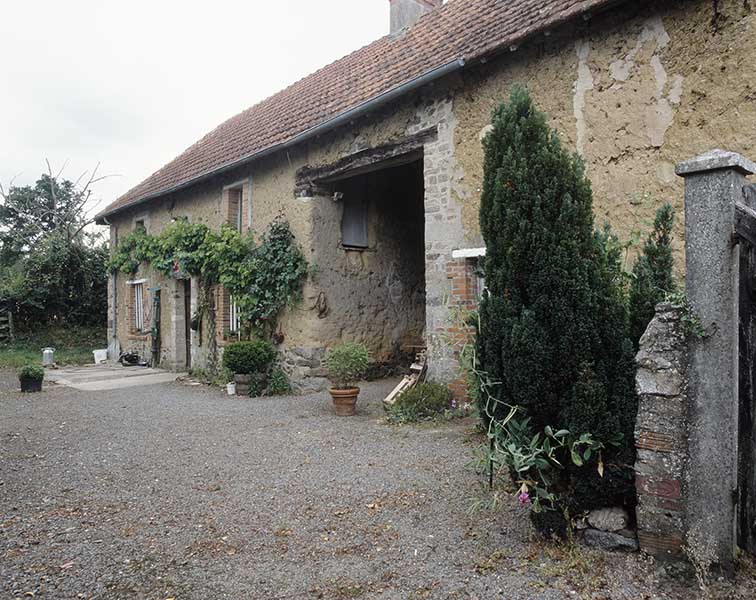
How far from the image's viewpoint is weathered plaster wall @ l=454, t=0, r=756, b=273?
14.6 feet

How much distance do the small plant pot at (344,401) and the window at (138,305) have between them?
871cm

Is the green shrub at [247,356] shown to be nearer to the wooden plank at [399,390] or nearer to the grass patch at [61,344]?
the wooden plank at [399,390]

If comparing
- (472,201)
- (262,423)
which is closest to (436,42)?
(472,201)

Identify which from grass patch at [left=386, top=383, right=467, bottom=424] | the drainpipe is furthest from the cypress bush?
the drainpipe

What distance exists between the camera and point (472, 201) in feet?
20.9

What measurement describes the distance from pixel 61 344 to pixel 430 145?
14.9 meters

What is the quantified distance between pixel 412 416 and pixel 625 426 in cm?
384

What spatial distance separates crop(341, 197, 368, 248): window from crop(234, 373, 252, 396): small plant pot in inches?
105

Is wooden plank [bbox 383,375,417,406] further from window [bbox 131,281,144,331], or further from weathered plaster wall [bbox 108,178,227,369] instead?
window [bbox 131,281,144,331]

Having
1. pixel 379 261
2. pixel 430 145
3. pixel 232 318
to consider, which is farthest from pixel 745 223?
pixel 232 318

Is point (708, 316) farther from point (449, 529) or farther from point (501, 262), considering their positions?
point (449, 529)

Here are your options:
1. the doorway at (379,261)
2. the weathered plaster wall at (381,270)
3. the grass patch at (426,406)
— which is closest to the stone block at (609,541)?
the grass patch at (426,406)

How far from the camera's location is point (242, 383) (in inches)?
348

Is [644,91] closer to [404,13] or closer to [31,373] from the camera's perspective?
[404,13]
